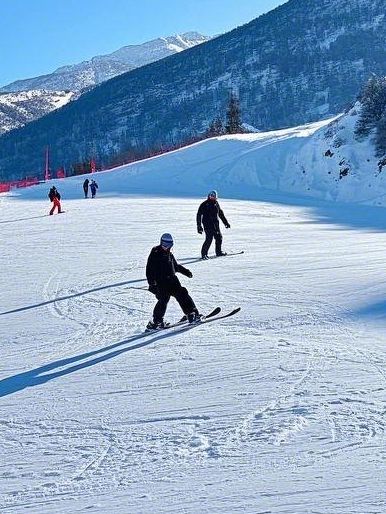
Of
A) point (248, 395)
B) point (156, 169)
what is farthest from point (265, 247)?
point (156, 169)

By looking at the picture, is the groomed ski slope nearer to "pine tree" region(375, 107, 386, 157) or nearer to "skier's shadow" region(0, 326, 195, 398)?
"skier's shadow" region(0, 326, 195, 398)

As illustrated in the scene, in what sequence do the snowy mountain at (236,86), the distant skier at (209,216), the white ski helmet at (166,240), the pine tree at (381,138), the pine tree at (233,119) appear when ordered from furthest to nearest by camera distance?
the snowy mountain at (236,86) → the pine tree at (233,119) → the pine tree at (381,138) → the distant skier at (209,216) → the white ski helmet at (166,240)

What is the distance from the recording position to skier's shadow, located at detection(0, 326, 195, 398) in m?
7.11

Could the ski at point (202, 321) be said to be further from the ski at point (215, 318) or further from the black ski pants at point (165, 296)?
the black ski pants at point (165, 296)

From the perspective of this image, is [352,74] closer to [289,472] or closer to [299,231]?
[299,231]

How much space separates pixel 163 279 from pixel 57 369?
79.6 inches

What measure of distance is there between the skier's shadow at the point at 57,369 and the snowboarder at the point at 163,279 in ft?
1.33

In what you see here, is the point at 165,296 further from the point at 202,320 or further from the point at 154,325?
the point at 202,320

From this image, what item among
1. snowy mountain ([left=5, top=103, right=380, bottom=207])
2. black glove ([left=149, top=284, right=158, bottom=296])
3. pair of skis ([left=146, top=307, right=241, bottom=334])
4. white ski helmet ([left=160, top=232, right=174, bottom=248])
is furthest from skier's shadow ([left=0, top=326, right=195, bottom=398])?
snowy mountain ([left=5, top=103, right=380, bottom=207])

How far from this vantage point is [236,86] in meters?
173

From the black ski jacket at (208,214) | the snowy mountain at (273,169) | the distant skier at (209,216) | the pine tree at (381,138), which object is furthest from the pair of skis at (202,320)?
the pine tree at (381,138)

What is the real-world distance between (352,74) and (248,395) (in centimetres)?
16747

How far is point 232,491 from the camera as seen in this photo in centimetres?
455

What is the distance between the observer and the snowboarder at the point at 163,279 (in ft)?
29.4
